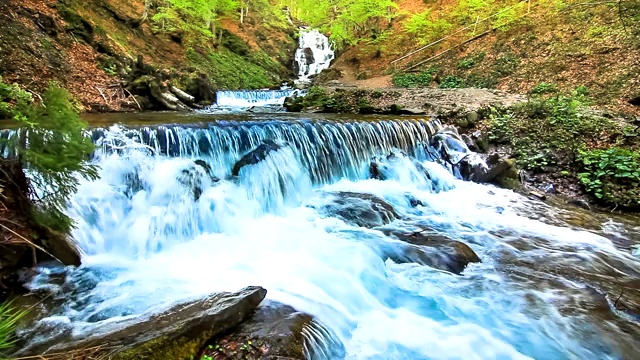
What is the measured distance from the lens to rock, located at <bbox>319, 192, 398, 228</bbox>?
6.54 metres

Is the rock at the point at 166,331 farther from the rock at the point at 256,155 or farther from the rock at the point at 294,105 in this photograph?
the rock at the point at 294,105

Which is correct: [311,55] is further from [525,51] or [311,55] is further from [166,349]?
[166,349]

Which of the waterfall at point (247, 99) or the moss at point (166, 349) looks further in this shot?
the waterfall at point (247, 99)

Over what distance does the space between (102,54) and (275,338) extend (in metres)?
12.3

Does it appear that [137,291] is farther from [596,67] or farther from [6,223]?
[596,67]

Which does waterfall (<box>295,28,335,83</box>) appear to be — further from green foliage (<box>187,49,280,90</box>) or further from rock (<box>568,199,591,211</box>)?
rock (<box>568,199,591,211</box>)

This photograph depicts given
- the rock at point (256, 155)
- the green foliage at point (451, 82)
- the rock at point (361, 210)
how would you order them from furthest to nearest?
the green foliage at point (451, 82) < the rock at point (256, 155) < the rock at point (361, 210)

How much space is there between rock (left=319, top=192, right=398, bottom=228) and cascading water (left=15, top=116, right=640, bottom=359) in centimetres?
22

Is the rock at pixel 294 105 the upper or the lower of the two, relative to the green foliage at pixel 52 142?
upper

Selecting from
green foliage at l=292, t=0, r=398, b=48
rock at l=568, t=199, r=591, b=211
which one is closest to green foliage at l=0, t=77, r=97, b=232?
rock at l=568, t=199, r=591, b=211

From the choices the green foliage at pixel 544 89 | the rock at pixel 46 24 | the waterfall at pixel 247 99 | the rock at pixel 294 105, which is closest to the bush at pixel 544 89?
the green foliage at pixel 544 89

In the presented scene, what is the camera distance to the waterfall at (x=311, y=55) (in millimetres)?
28230

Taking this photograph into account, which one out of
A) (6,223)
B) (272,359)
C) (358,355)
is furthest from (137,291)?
(358,355)

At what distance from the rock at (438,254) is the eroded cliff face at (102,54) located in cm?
881
